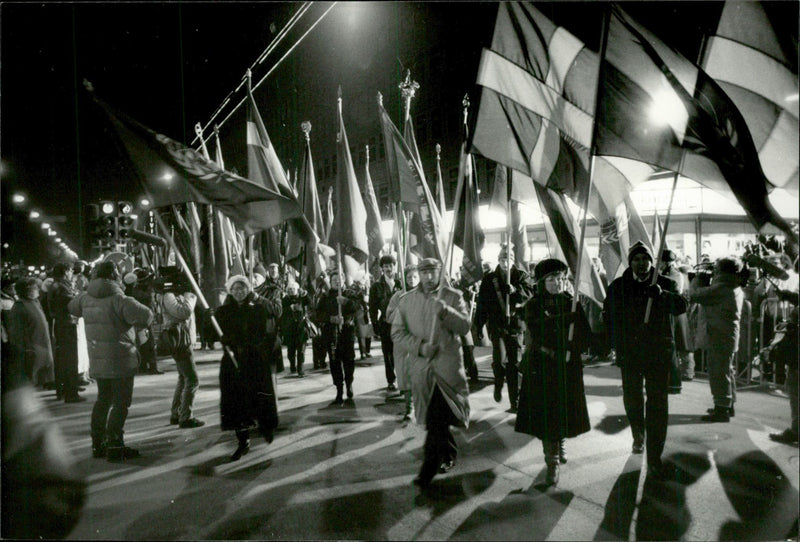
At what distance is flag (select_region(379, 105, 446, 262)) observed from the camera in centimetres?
784

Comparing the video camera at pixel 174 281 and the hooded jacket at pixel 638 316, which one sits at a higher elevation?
the video camera at pixel 174 281

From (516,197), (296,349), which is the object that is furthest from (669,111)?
(296,349)

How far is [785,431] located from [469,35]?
32.7 m

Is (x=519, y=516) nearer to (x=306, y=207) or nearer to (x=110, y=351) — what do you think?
(x=110, y=351)

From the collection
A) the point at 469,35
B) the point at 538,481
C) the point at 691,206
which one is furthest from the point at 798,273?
the point at 469,35

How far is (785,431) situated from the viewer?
20.4ft

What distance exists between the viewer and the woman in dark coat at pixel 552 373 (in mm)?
4918

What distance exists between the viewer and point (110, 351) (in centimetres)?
578

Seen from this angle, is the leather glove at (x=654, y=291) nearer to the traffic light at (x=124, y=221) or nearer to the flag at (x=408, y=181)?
the flag at (x=408, y=181)

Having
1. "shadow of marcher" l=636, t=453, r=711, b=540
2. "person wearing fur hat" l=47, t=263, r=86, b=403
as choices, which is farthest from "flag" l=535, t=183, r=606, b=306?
"person wearing fur hat" l=47, t=263, r=86, b=403

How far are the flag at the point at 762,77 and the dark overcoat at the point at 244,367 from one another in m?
5.21

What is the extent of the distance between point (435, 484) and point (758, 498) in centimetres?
271

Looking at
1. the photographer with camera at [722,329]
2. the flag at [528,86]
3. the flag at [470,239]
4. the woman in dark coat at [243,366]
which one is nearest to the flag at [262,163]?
the woman in dark coat at [243,366]

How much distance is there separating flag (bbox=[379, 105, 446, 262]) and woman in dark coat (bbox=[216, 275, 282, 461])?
9.40 feet
